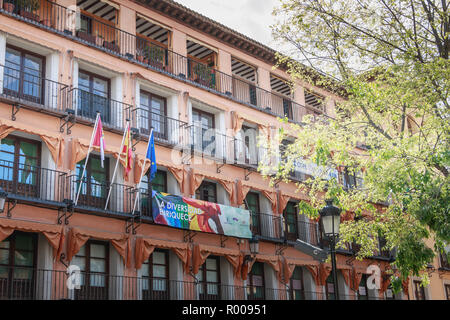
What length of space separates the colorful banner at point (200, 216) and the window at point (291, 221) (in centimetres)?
382

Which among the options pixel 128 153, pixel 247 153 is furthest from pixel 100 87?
pixel 247 153

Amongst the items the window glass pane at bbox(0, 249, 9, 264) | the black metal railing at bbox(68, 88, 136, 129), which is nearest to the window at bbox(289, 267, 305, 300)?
the black metal railing at bbox(68, 88, 136, 129)

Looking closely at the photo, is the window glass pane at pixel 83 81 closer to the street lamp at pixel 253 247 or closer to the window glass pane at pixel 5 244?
the window glass pane at pixel 5 244

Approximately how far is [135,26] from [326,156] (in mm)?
10063

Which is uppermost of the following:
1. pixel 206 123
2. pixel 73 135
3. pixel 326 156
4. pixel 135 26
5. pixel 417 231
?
pixel 135 26

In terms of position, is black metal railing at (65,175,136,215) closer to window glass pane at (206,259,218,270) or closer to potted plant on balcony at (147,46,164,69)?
window glass pane at (206,259,218,270)

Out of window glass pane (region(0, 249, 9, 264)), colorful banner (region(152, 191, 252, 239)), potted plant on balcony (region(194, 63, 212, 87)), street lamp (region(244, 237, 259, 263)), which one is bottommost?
window glass pane (region(0, 249, 9, 264))

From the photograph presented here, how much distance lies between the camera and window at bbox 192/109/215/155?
2339cm

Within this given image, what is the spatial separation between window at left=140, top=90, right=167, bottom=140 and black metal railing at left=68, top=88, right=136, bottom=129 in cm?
88

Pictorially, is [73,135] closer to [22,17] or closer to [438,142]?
[22,17]

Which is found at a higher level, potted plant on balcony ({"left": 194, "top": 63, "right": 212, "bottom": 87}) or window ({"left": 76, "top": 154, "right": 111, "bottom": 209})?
potted plant on balcony ({"left": 194, "top": 63, "right": 212, "bottom": 87})
